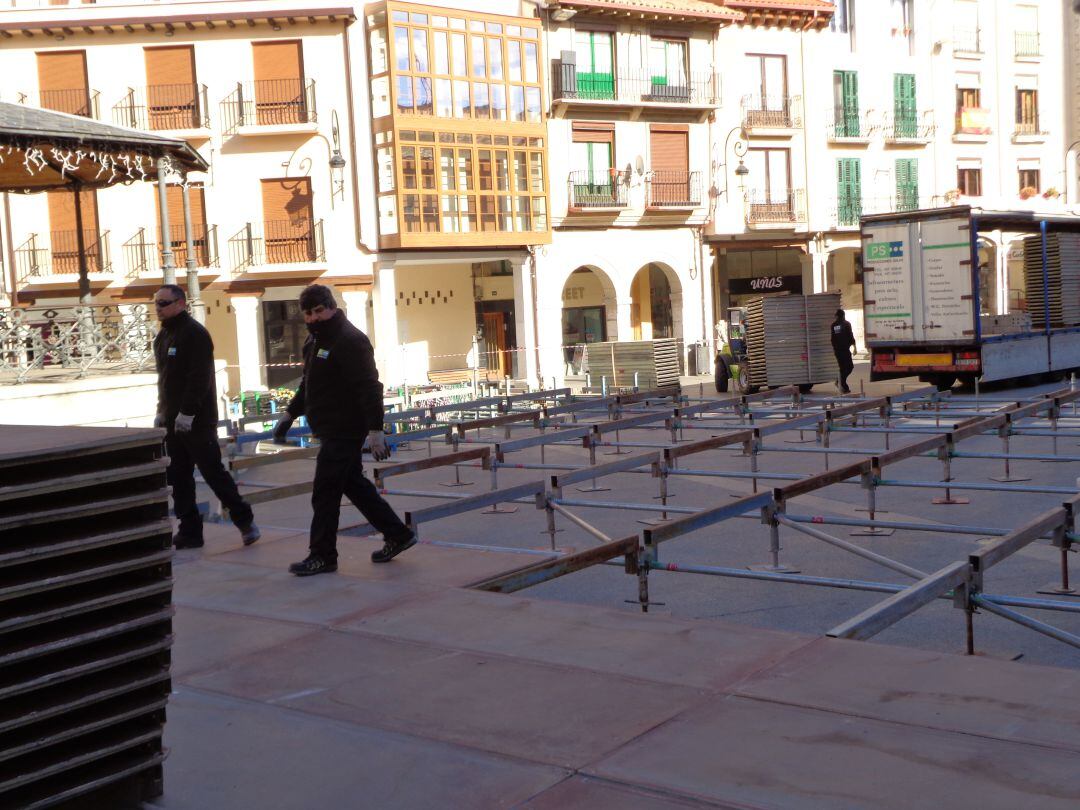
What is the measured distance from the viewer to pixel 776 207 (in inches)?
1567

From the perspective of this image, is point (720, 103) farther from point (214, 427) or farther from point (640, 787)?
point (640, 787)

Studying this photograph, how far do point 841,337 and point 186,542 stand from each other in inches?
748

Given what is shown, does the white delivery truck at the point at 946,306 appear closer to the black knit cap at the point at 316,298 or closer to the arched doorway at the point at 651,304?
the arched doorway at the point at 651,304

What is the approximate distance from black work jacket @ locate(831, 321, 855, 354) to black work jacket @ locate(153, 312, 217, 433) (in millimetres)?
18775

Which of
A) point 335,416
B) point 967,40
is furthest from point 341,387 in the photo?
point 967,40

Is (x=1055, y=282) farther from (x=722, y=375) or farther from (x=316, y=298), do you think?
(x=316, y=298)

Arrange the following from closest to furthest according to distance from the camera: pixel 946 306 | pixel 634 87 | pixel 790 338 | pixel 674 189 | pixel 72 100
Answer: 1. pixel 946 306
2. pixel 790 338
3. pixel 72 100
4. pixel 634 87
5. pixel 674 189

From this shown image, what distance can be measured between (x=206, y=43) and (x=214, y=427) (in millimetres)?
26079

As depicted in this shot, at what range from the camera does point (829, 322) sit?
89.3ft

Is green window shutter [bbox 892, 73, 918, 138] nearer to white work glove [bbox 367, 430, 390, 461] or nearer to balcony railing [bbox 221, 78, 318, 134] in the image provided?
balcony railing [bbox 221, 78, 318, 134]

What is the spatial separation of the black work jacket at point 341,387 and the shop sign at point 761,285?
1387 inches

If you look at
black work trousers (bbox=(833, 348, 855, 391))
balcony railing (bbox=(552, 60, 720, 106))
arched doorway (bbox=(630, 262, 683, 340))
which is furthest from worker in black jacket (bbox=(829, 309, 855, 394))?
arched doorway (bbox=(630, 262, 683, 340))

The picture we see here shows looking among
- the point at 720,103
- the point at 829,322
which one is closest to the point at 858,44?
the point at 720,103

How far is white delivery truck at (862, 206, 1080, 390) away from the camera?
23.4 m
